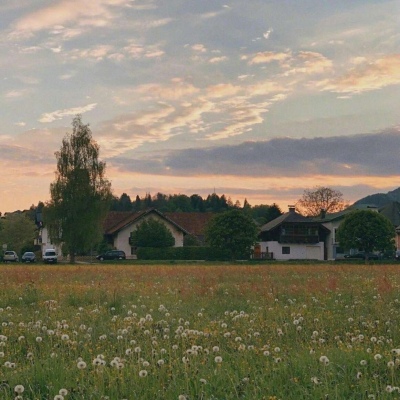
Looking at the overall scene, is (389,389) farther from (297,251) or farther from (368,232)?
(297,251)

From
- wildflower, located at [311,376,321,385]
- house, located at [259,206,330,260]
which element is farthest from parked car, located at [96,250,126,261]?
wildflower, located at [311,376,321,385]

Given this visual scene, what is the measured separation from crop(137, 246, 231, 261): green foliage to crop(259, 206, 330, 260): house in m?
21.8

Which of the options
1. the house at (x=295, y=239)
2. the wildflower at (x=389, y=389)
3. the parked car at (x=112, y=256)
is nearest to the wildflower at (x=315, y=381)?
the wildflower at (x=389, y=389)

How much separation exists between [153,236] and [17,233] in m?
49.6

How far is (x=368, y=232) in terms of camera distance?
3307 inches

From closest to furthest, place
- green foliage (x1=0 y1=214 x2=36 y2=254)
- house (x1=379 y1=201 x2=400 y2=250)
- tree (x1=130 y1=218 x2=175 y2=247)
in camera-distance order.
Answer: tree (x1=130 y1=218 x2=175 y2=247) < house (x1=379 y1=201 x2=400 y2=250) < green foliage (x1=0 y1=214 x2=36 y2=254)

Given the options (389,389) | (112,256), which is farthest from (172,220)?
(389,389)

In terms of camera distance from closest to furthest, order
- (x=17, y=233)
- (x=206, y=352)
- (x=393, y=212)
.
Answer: (x=206, y=352) → (x=393, y=212) → (x=17, y=233)

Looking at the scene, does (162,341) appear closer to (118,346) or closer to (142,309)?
(118,346)

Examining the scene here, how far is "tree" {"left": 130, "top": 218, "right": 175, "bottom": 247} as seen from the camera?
88.8 meters

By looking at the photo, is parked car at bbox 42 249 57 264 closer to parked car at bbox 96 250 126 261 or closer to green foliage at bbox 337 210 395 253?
parked car at bbox 96 250 126 261

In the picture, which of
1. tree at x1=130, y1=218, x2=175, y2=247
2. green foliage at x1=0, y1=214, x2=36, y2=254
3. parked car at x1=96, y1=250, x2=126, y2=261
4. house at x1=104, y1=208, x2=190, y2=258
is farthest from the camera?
green foliage at x1=0, y1=214, x2=36, y2=254

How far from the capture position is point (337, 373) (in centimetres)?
756

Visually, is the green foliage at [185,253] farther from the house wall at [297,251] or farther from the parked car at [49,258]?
the house wall at [297,251]
